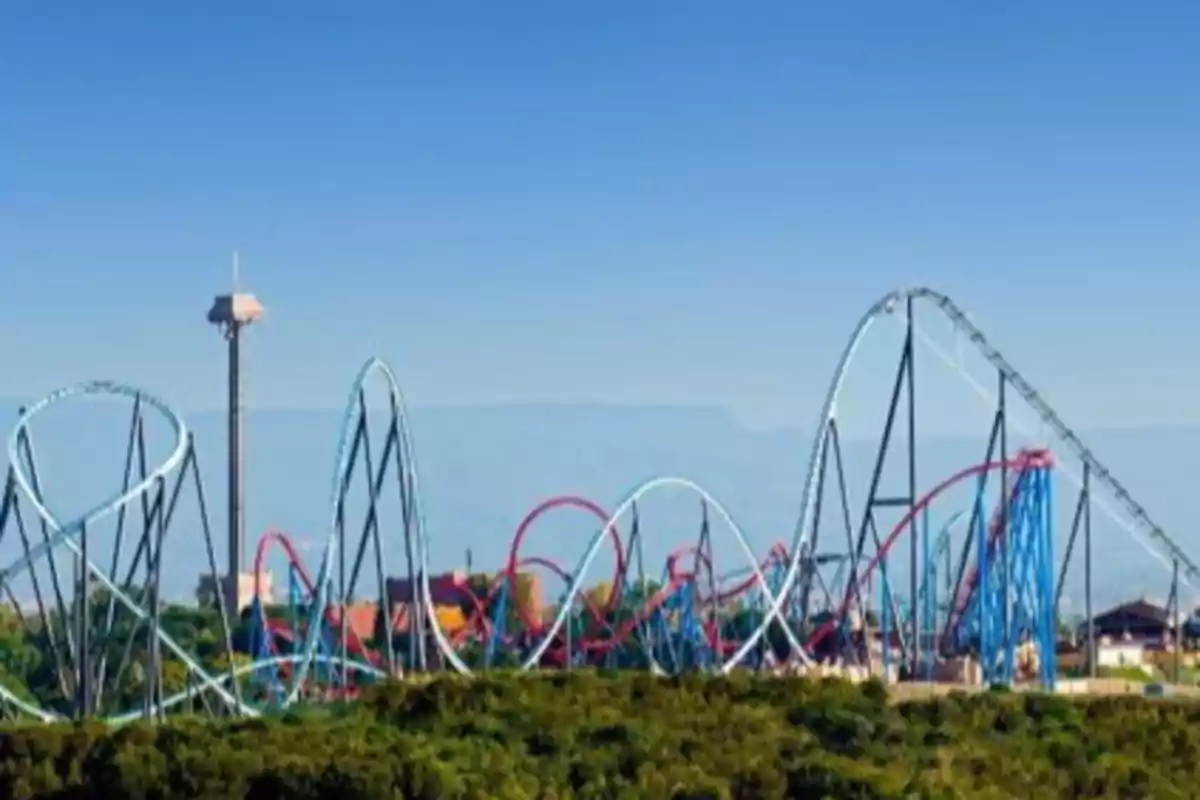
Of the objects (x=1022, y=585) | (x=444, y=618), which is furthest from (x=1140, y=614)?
(x=1022, y=585)

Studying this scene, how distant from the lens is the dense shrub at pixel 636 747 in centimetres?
1520

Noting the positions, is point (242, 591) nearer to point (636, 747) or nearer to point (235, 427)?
point (235, 427)

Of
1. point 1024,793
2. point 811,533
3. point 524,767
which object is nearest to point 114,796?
point 524,767

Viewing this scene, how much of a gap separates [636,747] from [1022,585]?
62.4 ft

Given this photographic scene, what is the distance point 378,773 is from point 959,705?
7.34 m

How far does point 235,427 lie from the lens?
209ft

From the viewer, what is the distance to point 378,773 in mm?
14805

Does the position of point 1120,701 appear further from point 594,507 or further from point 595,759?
point 594,507

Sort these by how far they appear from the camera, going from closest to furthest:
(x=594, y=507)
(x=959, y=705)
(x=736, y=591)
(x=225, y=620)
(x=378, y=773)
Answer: (x=378, y=773) < (x=959, y=705) < (x=225, y=620) < (x=594, y=507) < (x=736, y=591)

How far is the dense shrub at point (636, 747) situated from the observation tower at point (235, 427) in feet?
132

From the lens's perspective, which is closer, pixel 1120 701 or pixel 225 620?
pixel 1120 701

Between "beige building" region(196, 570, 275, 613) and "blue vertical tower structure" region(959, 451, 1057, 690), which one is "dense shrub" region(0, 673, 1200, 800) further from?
"beige building" region(196, 570, 275, 613)

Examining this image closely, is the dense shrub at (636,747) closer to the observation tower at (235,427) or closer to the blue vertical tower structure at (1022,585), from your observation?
the blue vertical tower structure at (1022,585)

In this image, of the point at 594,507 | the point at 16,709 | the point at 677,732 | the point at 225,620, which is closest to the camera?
the point at 677,732
